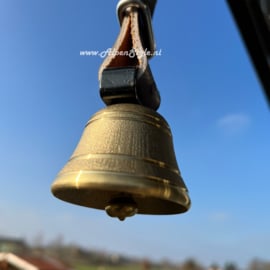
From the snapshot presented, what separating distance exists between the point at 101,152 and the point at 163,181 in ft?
0.46

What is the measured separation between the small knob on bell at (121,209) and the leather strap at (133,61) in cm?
24

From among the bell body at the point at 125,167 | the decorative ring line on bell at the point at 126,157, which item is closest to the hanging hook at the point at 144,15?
the bell body at the point at 125,167

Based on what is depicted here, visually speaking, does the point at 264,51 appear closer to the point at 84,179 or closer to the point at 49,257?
the point at 84,179

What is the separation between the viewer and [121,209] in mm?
679

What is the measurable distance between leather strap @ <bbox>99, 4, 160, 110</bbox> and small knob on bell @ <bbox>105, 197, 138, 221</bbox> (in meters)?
0.24

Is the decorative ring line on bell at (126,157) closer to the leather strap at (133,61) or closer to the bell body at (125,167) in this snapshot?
the bell body at (125,167)

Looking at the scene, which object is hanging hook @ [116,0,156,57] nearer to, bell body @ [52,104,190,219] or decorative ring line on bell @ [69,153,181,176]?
bell body @ [52,104,190,219]

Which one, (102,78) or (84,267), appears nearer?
(102,78)

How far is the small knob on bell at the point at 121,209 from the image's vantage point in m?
0.68

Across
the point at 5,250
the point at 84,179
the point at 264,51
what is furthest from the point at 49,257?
the point at 84,179

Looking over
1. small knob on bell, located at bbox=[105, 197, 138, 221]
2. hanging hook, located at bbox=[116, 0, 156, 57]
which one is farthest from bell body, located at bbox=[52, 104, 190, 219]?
hanging hook, located at bbox=[116, 0, 156, 57]

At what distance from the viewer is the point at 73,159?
29.9 inches

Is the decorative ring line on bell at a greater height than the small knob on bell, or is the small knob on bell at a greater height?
the decorative ring line on bell

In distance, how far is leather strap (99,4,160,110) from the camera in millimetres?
784
